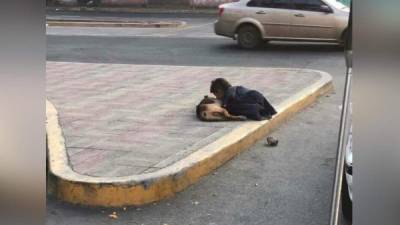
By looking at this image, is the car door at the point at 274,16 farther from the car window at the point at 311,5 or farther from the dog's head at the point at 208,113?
the dog's head at the point at 208,113

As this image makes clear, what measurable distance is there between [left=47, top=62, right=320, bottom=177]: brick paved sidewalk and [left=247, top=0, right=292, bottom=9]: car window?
3.97 metres

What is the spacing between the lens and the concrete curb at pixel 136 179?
4562 millimetres

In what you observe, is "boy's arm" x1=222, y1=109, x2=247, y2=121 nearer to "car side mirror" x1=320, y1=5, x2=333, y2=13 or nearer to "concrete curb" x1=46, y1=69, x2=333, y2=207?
"concrete curb" x1=46, y1=69, x2=333, y2=207

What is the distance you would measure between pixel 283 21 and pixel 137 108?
25.8 feet

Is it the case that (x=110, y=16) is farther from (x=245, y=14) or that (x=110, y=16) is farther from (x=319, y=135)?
(x=319, y=135)

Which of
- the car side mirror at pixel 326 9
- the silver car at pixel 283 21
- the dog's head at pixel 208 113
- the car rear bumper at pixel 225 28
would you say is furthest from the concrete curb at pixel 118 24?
the dog's head at pixel 208 113

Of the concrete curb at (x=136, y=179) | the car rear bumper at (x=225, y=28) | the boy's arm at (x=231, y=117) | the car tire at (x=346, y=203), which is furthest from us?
the car rear bumper at (x=225, y=28)

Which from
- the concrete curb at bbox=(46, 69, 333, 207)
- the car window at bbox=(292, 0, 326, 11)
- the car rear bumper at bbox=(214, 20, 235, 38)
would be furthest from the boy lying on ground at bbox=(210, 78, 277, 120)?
the car rear bumper at bbox=(214, 20, 235, 38)

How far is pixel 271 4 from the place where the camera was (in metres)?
14.7

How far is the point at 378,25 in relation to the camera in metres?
1.47

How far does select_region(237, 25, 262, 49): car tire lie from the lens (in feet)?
48.9

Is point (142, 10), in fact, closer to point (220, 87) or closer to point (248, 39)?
point (248, 39)

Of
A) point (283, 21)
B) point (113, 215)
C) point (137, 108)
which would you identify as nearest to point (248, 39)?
point (283, 21)

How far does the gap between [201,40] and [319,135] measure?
35.1ft
